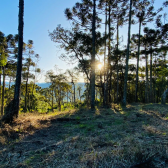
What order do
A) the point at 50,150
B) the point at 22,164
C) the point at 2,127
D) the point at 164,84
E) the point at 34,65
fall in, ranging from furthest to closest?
the point at 164,84, the point at 34,65, the point at 2,127, the point at 50,150, the point at 22,164

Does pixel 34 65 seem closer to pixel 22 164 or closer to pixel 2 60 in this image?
pixel 2 60

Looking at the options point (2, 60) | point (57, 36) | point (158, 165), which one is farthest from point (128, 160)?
point (57, 36)

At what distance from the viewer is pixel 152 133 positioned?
3965 mm

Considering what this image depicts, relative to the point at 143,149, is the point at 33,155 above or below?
below

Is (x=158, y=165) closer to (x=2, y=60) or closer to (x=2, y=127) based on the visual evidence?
(x=2, y=127)

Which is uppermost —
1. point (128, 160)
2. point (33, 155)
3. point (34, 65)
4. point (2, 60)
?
point (34, 65)

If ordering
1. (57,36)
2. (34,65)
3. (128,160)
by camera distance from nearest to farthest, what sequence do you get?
1. (128,160)
2. (57,36)
3. (34,65)

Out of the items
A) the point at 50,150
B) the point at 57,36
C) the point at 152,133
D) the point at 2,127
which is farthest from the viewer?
the point at 57,36

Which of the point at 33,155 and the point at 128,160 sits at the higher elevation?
the point at 128,160

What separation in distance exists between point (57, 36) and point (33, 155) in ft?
36.2

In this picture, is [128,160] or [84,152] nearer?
[128,160]

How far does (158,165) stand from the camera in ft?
7.44

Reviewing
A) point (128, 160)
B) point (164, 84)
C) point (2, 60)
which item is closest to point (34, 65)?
point (2, 60)

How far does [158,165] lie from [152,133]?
1.86 meters
